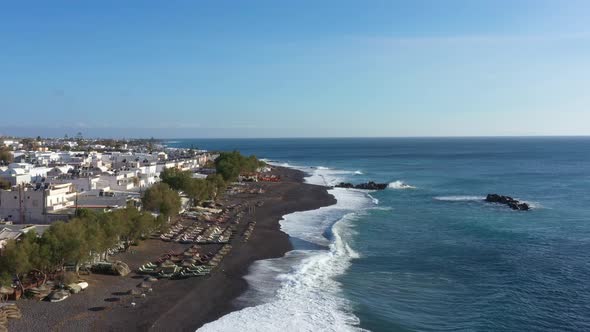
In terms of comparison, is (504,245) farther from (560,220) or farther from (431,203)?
(431,203)

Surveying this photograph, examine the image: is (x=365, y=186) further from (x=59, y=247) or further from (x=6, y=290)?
(x=6, y=290)

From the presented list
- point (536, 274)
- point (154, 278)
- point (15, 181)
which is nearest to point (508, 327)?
point (536, 274)

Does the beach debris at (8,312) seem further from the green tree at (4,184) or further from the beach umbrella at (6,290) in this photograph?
the green tree at (4,184)

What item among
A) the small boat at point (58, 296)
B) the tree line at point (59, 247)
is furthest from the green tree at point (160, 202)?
the small boat at point (58, 296)

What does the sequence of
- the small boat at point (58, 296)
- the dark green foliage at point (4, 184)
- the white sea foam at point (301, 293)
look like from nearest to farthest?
the white sea foam at point (301, 293) < the small boat at point (58, 296) < the dark green foliage at point (4, 184)

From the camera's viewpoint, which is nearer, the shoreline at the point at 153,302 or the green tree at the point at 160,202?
the shoreline at the point at 153,302

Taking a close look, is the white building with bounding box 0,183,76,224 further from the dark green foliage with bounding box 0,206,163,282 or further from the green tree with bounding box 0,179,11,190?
the dark green foliage with bounding box 0,206,163,282

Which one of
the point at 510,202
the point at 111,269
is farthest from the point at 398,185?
the point at 111,269
